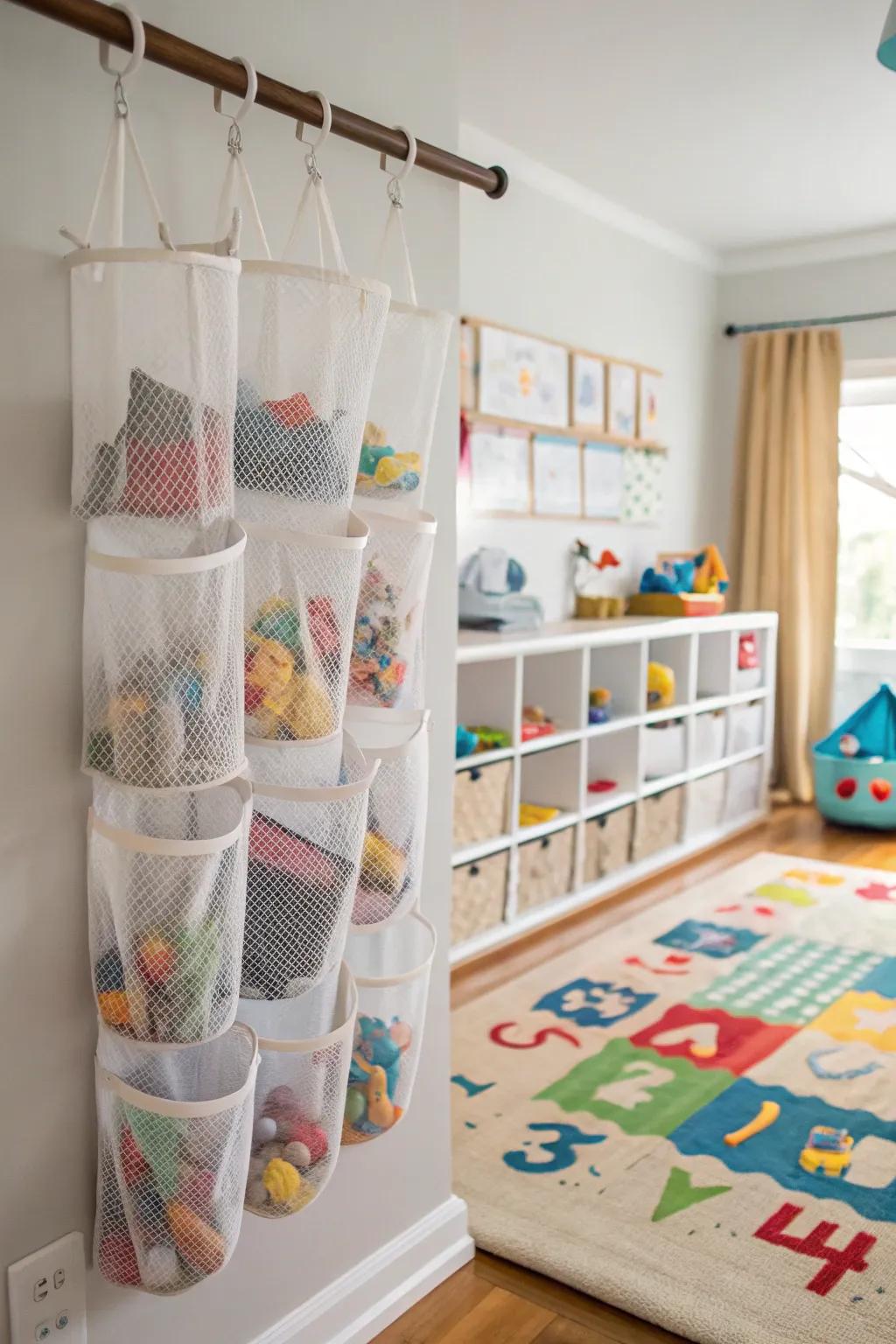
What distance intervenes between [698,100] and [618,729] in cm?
185

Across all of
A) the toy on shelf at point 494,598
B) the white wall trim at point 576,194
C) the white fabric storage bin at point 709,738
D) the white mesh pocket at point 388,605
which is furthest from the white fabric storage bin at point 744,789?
the white mesh pocket at point 388,605

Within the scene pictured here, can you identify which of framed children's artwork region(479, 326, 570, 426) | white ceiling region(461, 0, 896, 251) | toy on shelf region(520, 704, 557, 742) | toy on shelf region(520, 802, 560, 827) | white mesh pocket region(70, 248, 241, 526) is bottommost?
toy on shelf region(520, 802, 560, 827)

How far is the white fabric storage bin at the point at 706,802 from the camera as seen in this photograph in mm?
4281

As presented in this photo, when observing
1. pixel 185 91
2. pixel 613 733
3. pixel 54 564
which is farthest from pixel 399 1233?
pixel 613 733

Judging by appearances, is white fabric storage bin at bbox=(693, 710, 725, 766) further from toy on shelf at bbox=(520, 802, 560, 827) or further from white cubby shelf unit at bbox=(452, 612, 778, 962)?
toy on shelf at bbox=(520, 802, 560, 827)

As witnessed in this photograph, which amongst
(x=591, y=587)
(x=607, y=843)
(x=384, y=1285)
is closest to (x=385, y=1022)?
(x=384, y=1285)

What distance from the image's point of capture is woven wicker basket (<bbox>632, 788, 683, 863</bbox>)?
13.0ft

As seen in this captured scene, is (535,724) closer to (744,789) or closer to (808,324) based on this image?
(744,789)

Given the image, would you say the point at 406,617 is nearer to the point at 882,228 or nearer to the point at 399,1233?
the point at 399,1233

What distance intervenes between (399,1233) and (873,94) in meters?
3.04

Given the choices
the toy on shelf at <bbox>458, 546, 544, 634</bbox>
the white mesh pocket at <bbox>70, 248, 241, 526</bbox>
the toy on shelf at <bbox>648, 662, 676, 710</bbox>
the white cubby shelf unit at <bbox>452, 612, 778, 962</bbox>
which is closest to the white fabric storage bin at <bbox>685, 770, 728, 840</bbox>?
the white cubby shelf unit at <bbox>452, 612, 778, 962</bbox>

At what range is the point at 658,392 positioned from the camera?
4820 mm

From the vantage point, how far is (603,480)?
14.8ft

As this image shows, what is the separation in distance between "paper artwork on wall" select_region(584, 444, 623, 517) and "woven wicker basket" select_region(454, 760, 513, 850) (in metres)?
1.46
